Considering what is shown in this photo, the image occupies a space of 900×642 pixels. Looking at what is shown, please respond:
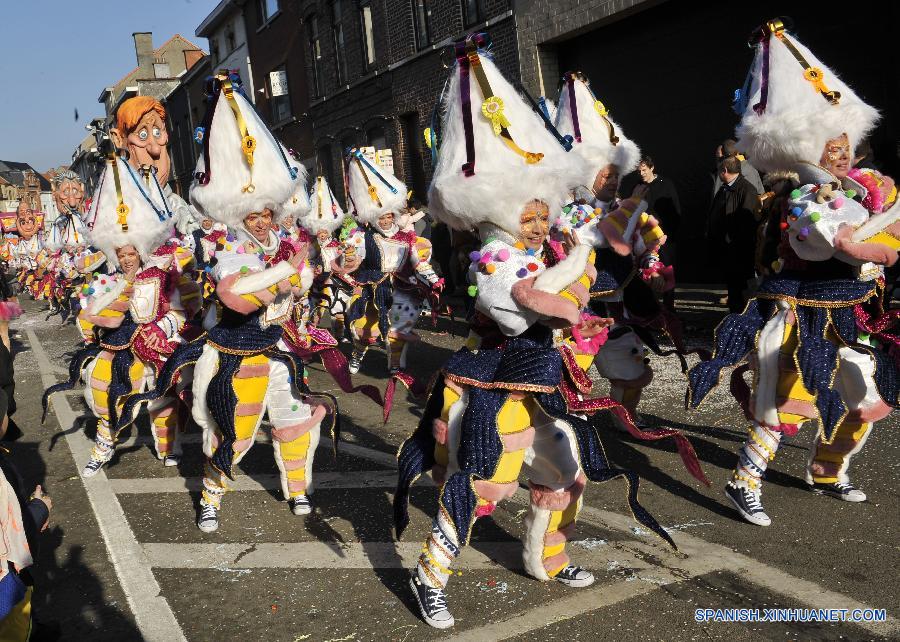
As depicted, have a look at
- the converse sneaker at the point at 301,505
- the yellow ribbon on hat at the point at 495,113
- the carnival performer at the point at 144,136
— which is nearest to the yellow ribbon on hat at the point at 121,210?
the carnival performer at the point at 144,136

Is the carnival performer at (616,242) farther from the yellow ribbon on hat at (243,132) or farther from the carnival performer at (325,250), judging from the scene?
the carnival performer at (325,250)

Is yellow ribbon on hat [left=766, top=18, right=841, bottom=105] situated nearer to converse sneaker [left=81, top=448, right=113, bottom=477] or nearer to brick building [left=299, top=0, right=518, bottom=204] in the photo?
converse sneaker [left=81, top=448, right=113, bottom=477]

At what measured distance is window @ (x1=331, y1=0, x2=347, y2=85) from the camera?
21.9 meters

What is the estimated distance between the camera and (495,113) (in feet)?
10.6

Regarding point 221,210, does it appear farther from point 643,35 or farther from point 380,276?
point 643,35

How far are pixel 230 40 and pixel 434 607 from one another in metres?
31.3

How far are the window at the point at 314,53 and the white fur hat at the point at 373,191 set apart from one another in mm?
16046

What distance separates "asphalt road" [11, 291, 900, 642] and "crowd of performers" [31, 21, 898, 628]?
18 centimetres

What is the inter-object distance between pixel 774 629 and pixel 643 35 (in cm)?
1065

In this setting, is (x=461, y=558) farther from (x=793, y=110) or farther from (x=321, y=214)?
(x=321, y=214)

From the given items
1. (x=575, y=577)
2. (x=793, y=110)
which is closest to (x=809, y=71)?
(x=793, y=110)

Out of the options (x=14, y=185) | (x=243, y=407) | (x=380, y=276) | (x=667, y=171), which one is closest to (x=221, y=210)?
(x=243, y=407)

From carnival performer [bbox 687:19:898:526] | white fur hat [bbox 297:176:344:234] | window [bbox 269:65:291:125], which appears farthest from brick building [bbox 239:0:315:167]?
carnival performer [bbox 687:19:898:526]

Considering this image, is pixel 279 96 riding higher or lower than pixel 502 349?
higher
